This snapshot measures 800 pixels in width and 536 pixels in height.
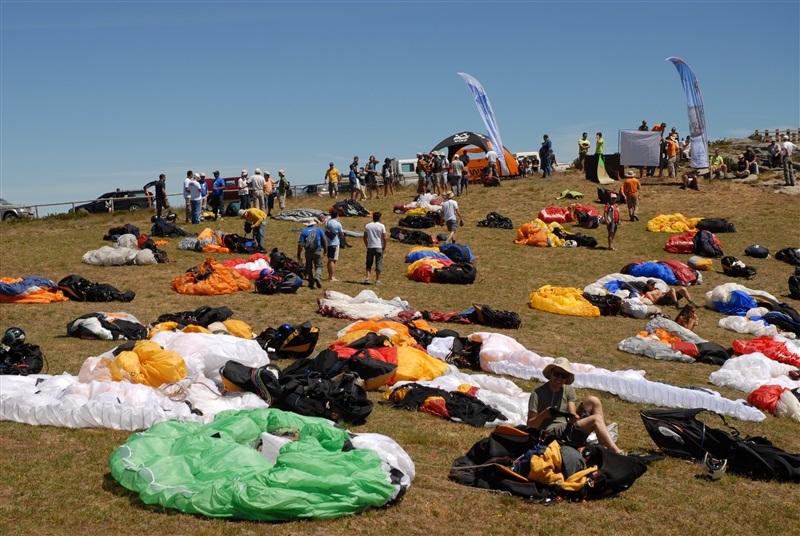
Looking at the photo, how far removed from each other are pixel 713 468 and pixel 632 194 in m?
19.4

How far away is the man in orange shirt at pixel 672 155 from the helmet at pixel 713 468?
2541 centimetres

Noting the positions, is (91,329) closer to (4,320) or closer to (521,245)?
(4,320)

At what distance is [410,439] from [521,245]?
51.8 ft

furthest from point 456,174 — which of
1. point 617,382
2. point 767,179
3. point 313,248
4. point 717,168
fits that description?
point 617,382

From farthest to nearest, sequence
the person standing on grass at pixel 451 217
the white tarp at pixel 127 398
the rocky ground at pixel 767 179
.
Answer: the rocky ground at pixel 767 179 < the person standing on grass at pixel 451 217 < the white tarp at pixel 127 398

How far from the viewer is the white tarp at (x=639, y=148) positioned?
30.6m

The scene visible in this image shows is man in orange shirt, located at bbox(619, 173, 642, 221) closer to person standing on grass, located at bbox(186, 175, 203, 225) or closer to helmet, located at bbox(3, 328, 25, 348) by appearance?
person standing on grass, located at bbox(186, 175, 203, 225)

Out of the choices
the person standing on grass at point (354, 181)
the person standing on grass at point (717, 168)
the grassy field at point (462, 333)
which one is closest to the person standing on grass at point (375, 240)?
the grassy field at point (462, 333)

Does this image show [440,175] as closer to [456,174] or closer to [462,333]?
[456,174]

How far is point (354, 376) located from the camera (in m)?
8.98

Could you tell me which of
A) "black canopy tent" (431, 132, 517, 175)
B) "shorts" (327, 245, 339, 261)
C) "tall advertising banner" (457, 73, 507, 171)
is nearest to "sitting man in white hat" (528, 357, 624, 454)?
"shorts" (327, 245, 339, 261)

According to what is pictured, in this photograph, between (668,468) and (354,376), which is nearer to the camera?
(668,468)

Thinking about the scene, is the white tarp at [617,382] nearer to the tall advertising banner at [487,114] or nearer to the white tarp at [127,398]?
→ the white tarp at [127,398]

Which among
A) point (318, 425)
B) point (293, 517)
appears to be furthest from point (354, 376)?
point (293, 517)
